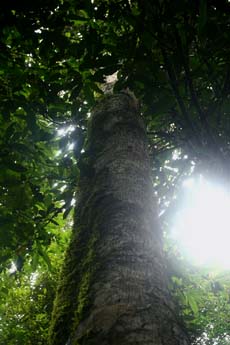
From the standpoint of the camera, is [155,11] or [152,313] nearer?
[152,313]

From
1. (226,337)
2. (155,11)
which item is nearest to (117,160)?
(155,11)

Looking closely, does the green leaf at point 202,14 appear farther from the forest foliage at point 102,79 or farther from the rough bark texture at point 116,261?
the rough bark texture at point 116,261

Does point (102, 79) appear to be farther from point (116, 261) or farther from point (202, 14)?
point (116, 261)

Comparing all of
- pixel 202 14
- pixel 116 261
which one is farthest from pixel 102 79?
pixel 116 261

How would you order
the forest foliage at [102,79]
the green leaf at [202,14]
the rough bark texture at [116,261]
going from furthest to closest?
the forest foliage at [102,79], the green leaf at [202,14], the rough bark texture at [116,261]

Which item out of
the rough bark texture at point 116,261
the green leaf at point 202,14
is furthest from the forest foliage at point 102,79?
the rough bark texture at point 116,261

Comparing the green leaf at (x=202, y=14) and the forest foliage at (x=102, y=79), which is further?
the forest foliage at (x=102, y=79)

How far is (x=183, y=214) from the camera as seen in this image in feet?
13.7

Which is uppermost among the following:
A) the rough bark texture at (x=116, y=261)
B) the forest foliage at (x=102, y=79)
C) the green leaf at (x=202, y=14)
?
the forest foliage at (x=102, y=79)

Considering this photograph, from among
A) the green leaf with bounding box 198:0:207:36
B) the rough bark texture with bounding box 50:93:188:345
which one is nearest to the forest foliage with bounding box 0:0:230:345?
the green leaf with bounding box 198:0:207:36

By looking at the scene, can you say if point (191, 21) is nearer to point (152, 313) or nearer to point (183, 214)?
point (152, 313)

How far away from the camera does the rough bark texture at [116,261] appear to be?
123cm

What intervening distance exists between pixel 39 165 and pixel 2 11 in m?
1.72

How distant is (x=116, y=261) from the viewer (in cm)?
149
